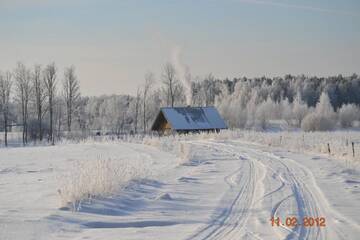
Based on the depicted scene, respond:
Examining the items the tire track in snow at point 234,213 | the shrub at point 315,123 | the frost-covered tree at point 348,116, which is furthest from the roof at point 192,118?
the tire track in snow at point 234,213

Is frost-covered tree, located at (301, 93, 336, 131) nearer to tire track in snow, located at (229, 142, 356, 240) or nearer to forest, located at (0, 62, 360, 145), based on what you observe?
forest, located at (0, 62, 360, 145)

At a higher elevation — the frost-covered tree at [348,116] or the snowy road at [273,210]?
the frost-covered tree at [348,116]

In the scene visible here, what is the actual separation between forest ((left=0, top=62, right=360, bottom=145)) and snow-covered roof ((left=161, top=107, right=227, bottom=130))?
14.4 meters

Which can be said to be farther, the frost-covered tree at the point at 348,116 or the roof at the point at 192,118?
the frost-covered tree at the point at 348,116

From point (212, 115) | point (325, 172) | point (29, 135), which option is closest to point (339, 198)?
point (325, 172)

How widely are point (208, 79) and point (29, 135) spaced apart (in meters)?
47.8

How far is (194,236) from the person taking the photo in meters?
7.48

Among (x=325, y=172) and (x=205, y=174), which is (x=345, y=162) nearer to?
(x=325, y=172)

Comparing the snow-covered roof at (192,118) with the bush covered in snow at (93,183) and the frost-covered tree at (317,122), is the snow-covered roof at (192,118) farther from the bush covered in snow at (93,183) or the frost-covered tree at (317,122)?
the bush covered in snow at (93,183)

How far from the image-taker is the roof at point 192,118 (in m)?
59.8

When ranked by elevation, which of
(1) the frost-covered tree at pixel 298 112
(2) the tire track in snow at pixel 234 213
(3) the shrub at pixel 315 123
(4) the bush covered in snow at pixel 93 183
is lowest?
(2) the tire track in snow at pixel 234 213

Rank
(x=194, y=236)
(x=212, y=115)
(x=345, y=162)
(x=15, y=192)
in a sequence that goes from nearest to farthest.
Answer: (x=194, y=236) → (x=15, y=192) → (x=345, y=162) → (x=212, y=115)
